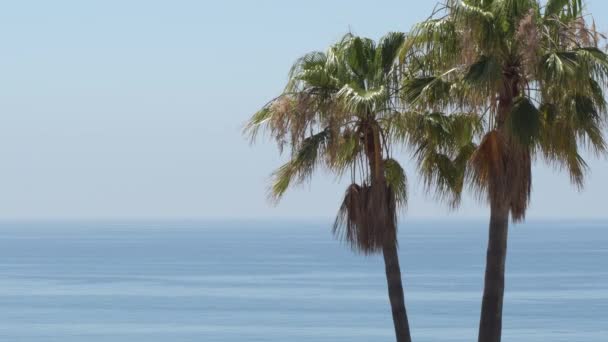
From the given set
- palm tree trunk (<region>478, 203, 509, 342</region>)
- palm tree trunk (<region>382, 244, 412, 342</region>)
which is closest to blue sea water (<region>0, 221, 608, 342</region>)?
palm tree trunk (<region>382, 244, 412, 342</region>)

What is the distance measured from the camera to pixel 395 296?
763 inches

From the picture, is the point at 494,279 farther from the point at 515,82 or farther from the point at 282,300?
the point at 282,300

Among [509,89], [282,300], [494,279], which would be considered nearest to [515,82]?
[509,89]

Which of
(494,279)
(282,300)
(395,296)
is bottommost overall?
(282,300)

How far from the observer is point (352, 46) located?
19578mm

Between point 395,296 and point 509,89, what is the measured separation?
Answer: 132 inches

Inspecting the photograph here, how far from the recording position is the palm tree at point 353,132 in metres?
19.3

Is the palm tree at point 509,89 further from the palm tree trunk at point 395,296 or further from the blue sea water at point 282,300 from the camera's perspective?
the blue sea water at point 282,300

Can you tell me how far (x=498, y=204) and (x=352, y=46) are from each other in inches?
124

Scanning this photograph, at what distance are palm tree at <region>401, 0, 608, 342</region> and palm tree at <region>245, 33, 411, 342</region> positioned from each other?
0.54 meters

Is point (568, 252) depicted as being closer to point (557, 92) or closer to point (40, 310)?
point (40, 310)

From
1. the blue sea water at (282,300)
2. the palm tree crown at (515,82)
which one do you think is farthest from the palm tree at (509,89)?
the blue sea water at (282,300)

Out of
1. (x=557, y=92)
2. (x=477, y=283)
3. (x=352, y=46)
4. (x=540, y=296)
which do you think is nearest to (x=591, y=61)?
(x=557, y=92)

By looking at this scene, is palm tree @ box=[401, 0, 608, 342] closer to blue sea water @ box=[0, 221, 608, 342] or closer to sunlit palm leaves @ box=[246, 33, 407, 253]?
sunlit palm leaves @ box=[246, 33, 407, 253]
